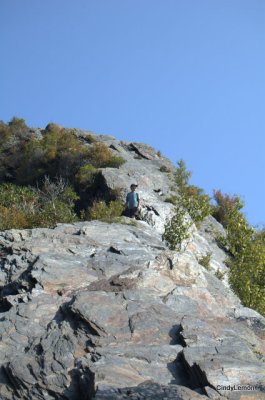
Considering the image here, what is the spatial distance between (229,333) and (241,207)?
9.64 m

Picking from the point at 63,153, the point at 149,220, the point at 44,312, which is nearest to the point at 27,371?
the point at 44,312

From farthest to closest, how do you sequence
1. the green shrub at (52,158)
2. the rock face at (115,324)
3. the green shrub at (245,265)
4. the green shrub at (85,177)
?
the green shrub at (52,158) < the green shrub at (85,177) < the green shrub at (245,265) < the rock face at (115,324)

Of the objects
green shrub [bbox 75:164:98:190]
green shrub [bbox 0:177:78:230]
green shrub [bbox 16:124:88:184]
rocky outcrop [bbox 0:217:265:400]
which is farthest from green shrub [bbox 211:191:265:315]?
green shrub [bbox 16:124:88:184]

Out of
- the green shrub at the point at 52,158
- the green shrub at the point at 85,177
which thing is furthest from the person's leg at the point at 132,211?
the green shrub at the point at 52,158

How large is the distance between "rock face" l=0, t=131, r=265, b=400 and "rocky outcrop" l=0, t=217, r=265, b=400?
0.02 metres

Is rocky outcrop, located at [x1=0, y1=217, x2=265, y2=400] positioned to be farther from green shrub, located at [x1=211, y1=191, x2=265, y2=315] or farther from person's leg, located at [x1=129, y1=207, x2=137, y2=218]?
person's leg, located at [x1=129, y1=207, x2=137, y2=218]

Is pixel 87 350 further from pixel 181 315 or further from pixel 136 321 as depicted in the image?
pixel 181 315

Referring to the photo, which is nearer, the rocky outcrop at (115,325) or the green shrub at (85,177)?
the rocky outcrop at (115,325)

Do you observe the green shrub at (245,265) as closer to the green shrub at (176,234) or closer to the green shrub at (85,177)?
the green shrub at (176,234)

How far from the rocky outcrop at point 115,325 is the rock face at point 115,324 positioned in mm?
21

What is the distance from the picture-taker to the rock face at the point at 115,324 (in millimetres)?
7926

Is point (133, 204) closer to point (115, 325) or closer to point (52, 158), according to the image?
Answer: point (115, 325)

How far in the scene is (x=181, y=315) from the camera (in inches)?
410

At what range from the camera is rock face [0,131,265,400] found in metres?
7.93
